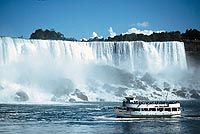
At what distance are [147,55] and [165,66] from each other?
402cm

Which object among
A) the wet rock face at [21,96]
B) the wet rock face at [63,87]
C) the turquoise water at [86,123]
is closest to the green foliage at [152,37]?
the wet rock face at [63,87]

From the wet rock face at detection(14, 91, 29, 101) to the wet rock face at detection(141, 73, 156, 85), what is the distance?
22.7 metres

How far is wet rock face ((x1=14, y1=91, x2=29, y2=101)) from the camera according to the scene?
7800cm

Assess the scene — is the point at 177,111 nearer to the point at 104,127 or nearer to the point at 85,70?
the point at 104,127

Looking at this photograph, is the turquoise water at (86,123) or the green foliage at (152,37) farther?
the green foliage at (152,37)

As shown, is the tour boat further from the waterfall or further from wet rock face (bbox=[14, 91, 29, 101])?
the waterfall

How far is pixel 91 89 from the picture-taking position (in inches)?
3393

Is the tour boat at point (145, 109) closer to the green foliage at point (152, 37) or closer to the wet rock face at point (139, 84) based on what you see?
the wet rock face at point (139, 84)

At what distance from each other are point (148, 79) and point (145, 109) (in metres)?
41.5

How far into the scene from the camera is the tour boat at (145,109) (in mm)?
51250

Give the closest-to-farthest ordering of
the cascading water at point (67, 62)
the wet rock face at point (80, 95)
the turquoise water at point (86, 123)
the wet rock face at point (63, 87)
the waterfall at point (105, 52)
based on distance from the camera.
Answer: the turquoise water at point (86, 123), the cascading water at point (67, 62), the waterfall at point (105, 52), the wet rock face at point (63, 87), the wet rock face at point (80, 95)

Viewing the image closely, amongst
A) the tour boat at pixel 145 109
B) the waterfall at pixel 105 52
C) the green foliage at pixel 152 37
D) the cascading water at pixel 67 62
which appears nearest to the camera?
the tour boat at pixel 145 109

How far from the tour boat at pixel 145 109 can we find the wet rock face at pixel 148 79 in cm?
3968

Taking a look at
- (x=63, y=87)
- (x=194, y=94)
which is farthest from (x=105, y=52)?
(x=194, y=94)
